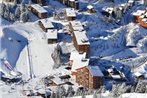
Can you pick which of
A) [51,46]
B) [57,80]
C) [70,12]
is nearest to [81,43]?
[51,46]

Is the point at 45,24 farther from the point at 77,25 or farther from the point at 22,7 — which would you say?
the point at 22,7

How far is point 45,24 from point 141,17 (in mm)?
16587

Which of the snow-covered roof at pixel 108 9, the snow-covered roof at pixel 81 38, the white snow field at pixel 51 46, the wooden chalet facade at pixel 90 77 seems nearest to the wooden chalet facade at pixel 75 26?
the snow-covered roof at pixel 81 38

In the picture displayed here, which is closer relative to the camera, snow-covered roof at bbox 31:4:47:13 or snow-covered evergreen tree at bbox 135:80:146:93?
snow-covered evergreen tree at bbox 135:80:146:93

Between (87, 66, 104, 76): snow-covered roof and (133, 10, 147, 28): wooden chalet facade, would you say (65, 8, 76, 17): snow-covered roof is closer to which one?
(133, 10, 147, 28): wooden chalet facade

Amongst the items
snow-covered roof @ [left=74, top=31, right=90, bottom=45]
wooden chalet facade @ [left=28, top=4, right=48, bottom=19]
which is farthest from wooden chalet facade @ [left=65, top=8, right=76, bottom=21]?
snow-covered roof @ [left=74, top=31, right=90, bottom=45]

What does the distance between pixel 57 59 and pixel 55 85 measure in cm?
716

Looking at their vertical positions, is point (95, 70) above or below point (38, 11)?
below

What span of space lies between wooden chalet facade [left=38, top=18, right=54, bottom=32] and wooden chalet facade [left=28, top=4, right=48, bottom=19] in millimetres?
1884

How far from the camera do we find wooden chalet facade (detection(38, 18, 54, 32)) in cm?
9194

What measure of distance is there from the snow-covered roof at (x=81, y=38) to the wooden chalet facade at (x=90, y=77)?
7.39 meters

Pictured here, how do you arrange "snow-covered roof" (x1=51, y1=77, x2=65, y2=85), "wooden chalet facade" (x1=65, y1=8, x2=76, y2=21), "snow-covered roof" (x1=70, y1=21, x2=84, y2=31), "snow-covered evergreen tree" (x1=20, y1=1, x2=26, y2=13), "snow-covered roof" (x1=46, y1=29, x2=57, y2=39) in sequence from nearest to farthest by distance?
"snow-covered roof" (x1=51, y1=77, x2=65, y2=85)
"snow-covered roof" (x1=46, y1=29, x2=57, y2=39)
"snow-covered roof" (x1=70, y1=21, x2=84, y2=31)
"wooden chalet facade" (x1=65, y1=8, x2=76, y2=21)
"snow-covered evergreen tree" (x1=20, y1=1, x2=26, y2=13)

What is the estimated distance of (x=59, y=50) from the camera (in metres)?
85.6

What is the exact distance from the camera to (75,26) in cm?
9119
